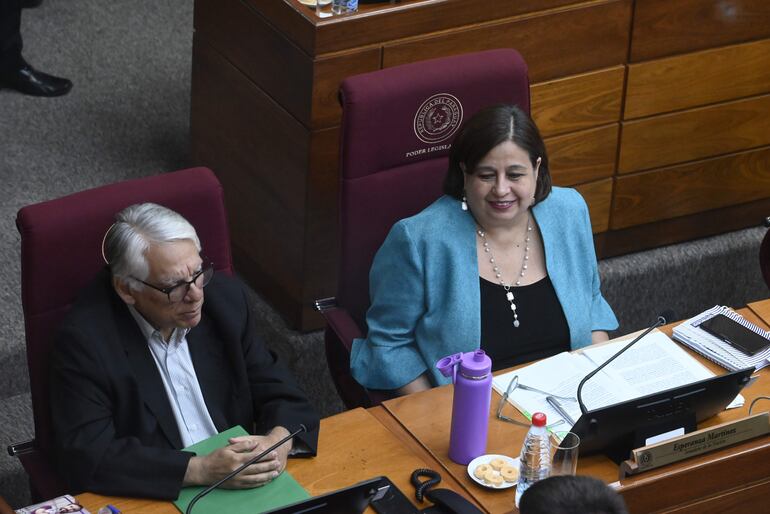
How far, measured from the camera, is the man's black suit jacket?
8.75ft

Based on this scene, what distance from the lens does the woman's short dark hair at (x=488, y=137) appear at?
3.17 meters

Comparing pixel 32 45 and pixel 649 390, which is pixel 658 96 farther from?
pixel 32 45

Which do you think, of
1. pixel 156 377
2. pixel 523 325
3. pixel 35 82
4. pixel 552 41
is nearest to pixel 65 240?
pixel 156 377

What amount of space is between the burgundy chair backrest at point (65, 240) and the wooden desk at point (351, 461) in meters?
0.43

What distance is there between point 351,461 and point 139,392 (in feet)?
1.51

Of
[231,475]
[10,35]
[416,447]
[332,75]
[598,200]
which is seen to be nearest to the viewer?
[231,475]

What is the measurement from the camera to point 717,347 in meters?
3.12

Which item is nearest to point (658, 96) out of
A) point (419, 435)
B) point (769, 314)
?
point (769, 314)

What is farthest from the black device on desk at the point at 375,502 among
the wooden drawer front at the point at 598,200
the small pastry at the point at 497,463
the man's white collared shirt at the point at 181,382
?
the wooden drawer front at the point at 598,200

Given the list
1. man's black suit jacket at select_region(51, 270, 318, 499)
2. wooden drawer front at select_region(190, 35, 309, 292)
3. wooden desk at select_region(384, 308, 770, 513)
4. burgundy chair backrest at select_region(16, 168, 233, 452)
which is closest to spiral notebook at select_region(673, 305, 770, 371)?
wooden desk at select_region(384, 308, 770, 513)

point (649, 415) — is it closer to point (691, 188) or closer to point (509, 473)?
point (509, 473)

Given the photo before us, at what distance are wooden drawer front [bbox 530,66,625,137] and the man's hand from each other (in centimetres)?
186

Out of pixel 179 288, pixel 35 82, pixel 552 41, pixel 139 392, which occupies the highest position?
pixel 552 41

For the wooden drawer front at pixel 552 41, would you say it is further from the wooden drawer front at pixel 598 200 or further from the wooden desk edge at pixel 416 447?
the wooden desk edge at pixel 416 447
